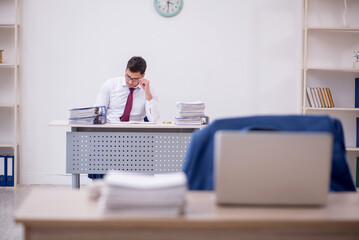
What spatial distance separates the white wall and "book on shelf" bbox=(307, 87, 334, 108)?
218mm

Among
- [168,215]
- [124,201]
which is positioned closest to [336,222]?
[168,215]

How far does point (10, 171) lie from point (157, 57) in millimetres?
1963

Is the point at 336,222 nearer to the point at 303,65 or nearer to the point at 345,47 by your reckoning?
the point at 303,65

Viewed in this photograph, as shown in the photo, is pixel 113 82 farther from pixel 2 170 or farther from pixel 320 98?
pixel 320 98

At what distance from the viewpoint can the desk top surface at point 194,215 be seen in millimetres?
1024

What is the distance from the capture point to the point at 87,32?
4.84 metres

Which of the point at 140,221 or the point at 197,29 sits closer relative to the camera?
the point at 140,221

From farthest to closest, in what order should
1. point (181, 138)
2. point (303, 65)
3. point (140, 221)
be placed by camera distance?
point (303, 65) < point (181, 138) < point (140, 221)

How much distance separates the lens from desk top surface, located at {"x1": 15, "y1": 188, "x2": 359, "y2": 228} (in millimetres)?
1024

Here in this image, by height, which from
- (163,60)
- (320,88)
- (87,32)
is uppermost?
(87,32)

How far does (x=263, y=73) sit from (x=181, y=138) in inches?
63.0

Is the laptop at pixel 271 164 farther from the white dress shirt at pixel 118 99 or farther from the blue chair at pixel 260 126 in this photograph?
the white dress shirt at pixel 118 99

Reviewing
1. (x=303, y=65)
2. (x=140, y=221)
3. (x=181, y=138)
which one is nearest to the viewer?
(x=140, y=221)

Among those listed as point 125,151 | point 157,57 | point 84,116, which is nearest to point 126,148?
point 125,151
